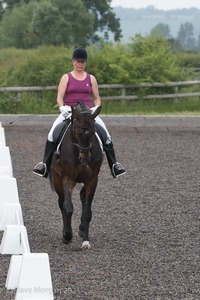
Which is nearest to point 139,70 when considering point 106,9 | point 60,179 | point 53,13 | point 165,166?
point 165,166

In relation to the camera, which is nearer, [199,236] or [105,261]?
[105,261]

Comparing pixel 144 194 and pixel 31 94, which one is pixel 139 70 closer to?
pixel 31 94

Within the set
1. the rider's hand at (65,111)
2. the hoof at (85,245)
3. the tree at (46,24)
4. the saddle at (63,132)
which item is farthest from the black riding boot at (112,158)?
the tree at (46,24)

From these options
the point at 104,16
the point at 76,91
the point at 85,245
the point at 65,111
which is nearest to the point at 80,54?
the point at 76,91

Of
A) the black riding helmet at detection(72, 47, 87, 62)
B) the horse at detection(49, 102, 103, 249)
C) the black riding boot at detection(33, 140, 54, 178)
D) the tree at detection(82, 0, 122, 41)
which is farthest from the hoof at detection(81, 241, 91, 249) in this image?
the tree at detection(82, 0, 122, 41)

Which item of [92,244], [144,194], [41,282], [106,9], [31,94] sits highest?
[41,282]

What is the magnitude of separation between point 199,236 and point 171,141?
36.0 ft

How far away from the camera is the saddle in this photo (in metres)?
9.82

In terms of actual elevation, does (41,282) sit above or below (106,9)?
above

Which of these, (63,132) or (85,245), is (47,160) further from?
(85,245)

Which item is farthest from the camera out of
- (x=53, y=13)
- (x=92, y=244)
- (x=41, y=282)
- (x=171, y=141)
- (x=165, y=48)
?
(x=53, y=13)

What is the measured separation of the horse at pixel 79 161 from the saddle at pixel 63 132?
0.29 ft

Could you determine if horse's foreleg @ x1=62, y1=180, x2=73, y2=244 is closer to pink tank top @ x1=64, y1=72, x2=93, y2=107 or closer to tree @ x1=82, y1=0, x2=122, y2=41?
pink tank top @ x1=64, y1=72, x2=93, y2=107

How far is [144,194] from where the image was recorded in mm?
13102
